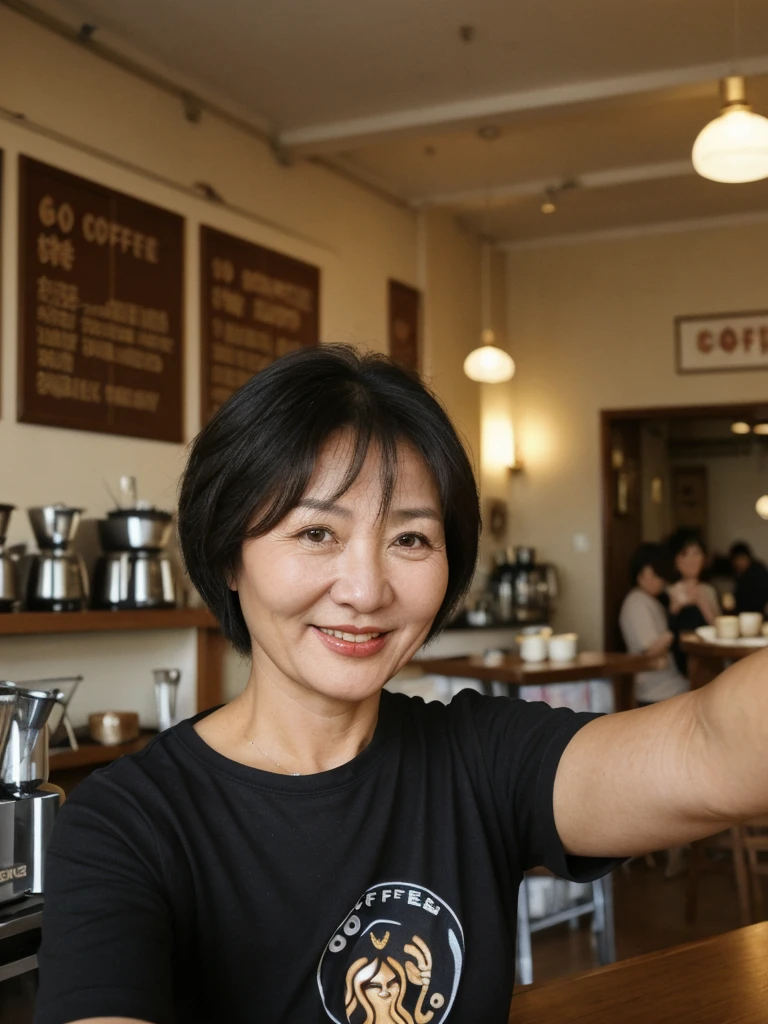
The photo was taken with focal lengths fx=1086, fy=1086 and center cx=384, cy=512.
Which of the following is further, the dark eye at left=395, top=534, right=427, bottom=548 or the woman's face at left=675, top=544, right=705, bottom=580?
the woman's face at left=675, top=544, right=705, bottom=580

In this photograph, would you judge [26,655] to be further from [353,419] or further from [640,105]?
[640,105]

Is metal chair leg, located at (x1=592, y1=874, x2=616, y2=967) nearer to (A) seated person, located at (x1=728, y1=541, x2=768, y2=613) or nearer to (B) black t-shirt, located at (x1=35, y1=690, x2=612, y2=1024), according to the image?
(B) black t-shirt, located at (x1=35, y1=690, x2=612, y2=1024)

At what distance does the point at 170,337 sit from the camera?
15.0 feet

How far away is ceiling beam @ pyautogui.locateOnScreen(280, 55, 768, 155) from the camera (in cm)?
460

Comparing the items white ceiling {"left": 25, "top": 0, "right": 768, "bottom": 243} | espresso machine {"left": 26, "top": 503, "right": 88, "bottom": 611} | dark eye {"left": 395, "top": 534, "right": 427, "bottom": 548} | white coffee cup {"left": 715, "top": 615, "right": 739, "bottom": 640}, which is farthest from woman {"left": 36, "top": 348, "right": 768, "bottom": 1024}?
white coffee cup {"left": 715, "top": 615, "right": 739, "bottom": 640}

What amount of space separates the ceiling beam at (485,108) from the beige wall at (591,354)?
2650 millimetres

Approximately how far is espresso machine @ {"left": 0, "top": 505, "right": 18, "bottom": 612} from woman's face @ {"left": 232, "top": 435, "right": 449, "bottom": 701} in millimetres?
2361

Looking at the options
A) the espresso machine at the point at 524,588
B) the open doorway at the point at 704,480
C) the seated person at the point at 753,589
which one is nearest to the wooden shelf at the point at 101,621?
the espresso machine at the point at 524,588

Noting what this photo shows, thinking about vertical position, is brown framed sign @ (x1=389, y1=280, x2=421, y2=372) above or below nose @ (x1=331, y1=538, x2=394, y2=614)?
above

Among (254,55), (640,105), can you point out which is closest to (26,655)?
(254,55)

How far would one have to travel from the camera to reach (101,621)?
11.5ft

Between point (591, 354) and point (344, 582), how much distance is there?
21.8 ft

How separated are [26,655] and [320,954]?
2763mm

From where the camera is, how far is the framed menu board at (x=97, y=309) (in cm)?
387
